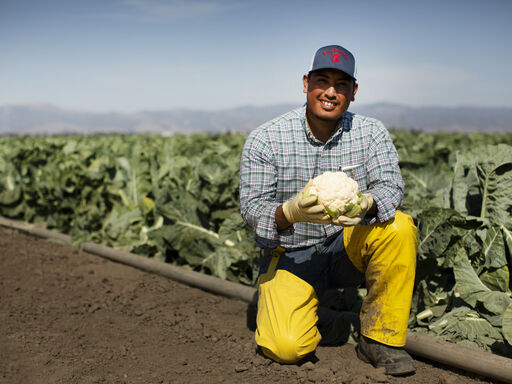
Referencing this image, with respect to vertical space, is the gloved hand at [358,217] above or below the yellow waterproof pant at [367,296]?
above

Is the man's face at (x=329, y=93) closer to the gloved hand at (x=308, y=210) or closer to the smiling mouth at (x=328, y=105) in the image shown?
the smiling mouth at (x=328, y=105)

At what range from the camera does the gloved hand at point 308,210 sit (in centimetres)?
230

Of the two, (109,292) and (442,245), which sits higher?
(442,245)

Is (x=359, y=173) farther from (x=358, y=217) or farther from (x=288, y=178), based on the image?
(x=358, y=217)

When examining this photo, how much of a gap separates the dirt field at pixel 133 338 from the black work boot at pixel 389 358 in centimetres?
5

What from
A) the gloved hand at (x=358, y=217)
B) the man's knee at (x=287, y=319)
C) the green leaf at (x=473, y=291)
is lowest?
the man's knee at (x=287, y=319)

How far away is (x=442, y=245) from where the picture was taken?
298 centimetres

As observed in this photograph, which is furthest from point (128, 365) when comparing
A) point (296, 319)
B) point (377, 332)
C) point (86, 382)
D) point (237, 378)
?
point (377, 332)

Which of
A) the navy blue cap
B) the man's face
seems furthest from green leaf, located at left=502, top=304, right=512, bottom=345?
the navy blue cap

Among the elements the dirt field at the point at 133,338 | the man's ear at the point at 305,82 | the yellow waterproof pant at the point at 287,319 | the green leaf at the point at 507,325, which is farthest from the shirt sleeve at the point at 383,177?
the dirt field at the point at 133,338

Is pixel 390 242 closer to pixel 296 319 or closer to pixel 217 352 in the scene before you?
pixel 296 319

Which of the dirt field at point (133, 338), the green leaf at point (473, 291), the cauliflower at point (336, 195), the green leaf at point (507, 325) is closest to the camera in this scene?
the cauliflower at point (336, 195)

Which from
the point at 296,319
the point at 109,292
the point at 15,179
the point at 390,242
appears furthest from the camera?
the point at 15,179

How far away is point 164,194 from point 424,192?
7.81 feet
